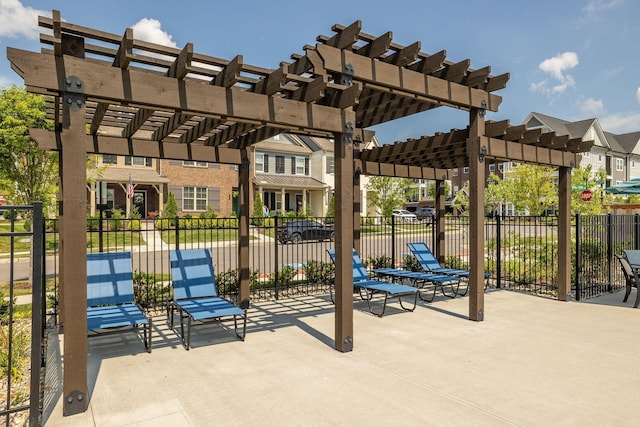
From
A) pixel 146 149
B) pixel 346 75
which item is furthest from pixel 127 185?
pixel 346 75

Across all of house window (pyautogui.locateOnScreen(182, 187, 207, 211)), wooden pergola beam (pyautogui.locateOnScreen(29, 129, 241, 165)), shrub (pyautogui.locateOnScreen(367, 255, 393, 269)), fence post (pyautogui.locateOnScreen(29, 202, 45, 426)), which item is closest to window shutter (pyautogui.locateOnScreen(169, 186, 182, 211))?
house window (pyautogui.locateOnScreen(182, 187, 207, 211))

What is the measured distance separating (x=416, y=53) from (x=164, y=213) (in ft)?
84.1

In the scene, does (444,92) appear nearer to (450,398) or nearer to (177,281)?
(450,398)

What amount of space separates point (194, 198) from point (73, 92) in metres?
28.9

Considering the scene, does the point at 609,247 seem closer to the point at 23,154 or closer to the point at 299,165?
the point at 23,154

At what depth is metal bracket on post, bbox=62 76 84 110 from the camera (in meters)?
3.88

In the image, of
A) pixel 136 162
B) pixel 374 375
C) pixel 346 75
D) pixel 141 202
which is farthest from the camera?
pixel 136 162

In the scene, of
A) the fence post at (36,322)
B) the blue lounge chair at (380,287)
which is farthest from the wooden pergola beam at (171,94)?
the blue lounge chair at (380,287)

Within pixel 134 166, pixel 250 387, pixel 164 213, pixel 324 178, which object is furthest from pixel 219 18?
pixel 324 178

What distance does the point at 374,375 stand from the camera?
470 centimetres

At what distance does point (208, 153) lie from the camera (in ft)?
25.0

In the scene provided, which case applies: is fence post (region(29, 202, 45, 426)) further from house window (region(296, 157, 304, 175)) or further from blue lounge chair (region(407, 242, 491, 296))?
house window (region(296, 157, 304, 175))

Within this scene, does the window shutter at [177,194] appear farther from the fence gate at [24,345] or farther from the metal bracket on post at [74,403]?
the metal bracket on post at [74,403]

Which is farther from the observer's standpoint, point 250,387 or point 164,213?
point 164,213
